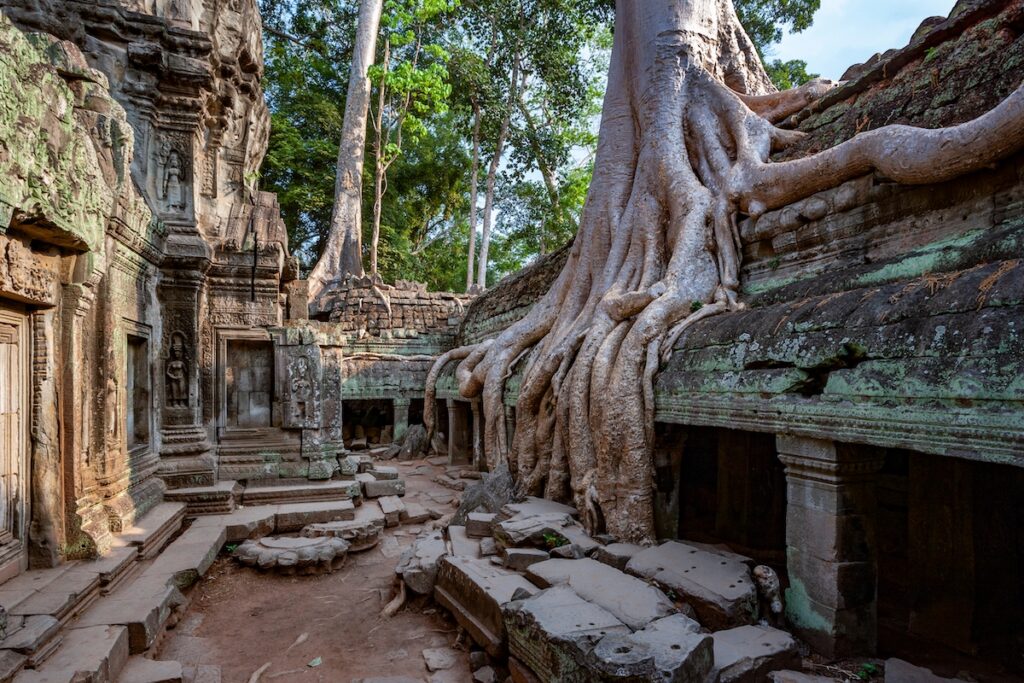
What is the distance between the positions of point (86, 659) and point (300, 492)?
3.62 meters

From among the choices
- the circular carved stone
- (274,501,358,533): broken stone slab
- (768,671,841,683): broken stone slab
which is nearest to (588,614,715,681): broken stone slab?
(768,671,841,683): broken stone slab

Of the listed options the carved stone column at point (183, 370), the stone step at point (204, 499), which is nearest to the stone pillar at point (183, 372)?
the carved stone column at point (183, 370)

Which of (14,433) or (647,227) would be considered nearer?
(14,433)

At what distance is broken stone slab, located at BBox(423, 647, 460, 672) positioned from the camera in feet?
12.5

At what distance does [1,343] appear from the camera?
366 centimetres

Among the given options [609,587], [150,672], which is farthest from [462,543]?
[150,672]

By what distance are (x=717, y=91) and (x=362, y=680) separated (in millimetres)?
6343

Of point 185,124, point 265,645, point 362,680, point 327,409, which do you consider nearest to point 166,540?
point 265,645

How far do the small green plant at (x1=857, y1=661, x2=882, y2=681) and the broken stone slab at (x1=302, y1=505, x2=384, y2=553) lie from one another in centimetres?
442

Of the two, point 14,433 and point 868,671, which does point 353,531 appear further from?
point 868,671

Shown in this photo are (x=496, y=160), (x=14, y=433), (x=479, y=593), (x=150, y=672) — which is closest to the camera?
(x=150, y=672)

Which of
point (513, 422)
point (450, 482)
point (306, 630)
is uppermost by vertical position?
point (513, 422)

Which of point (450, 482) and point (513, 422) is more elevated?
point (513, 422)

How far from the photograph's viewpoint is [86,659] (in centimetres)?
310
